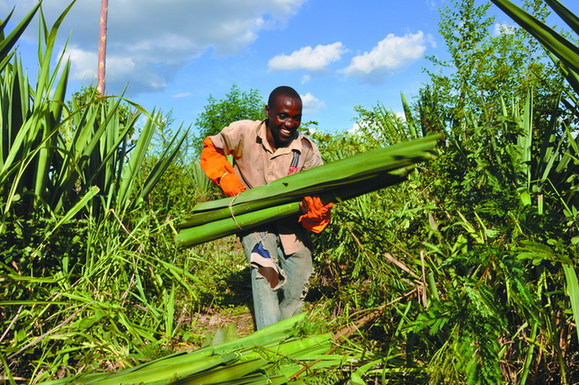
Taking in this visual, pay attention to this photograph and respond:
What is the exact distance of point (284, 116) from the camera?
9.21ft

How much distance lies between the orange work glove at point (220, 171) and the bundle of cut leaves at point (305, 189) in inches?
9.3

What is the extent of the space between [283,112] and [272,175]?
16.5 inches

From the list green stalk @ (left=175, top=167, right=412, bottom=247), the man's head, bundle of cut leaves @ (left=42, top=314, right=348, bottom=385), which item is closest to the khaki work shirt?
the man's head

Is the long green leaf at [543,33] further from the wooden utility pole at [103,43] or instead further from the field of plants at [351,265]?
the wooden utility pole at [103,43]

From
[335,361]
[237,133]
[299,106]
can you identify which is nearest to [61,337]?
[335,361]

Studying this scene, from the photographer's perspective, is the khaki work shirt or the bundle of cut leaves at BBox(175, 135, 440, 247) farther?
the khaki work shirt

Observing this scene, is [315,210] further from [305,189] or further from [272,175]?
[272,175]

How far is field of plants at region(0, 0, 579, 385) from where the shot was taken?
5.59 ft

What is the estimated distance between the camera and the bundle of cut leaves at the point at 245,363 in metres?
1.74

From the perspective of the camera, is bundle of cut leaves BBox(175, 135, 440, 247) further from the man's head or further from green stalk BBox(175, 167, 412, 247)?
the man's head

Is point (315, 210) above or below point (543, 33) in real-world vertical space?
below

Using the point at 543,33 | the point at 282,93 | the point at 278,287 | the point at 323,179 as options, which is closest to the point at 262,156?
the point at 282,93

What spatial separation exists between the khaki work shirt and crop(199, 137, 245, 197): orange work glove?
0.06 meters

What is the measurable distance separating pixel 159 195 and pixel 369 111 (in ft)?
7.05
